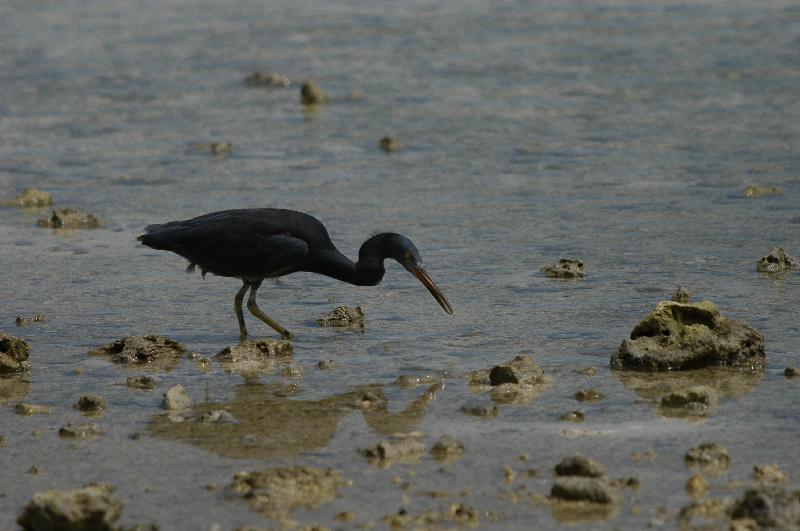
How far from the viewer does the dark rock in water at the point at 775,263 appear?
9.76 m

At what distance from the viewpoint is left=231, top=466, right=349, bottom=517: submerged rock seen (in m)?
5.75

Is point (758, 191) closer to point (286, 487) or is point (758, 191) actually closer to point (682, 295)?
point (682, 295)

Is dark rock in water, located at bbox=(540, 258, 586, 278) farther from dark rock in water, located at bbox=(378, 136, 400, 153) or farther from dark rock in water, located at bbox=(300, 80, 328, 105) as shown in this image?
dark rock in water, located at bbox=(300, 80, 328, 105)

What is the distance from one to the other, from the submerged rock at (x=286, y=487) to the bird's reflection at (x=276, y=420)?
0.44 meters

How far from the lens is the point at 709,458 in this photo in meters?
6.11

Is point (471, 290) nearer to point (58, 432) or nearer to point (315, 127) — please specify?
point (58, 432)

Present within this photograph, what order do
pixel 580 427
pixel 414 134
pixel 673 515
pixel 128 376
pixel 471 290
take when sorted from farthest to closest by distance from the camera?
pixel 414 134 → pixel 471 290 → pixel 128 376 → pixel 580 427 → pixel 673 515

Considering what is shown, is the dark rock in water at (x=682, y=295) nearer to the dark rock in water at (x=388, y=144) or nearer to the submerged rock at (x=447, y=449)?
the submerged rock at (x=447, y=449)

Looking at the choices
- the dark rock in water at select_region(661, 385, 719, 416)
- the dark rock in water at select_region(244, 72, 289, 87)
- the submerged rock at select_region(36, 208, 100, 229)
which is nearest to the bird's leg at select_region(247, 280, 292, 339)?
the dark rock in water at select_region(661, 385, 719, 416)

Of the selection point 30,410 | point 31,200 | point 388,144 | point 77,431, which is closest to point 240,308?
point 30,410

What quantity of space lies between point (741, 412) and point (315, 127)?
31.1 feet

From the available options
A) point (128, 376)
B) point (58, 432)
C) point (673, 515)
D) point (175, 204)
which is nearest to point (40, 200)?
point (175, 204)

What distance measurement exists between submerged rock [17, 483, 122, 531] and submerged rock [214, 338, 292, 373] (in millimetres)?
2532

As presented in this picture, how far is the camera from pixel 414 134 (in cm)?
1524
